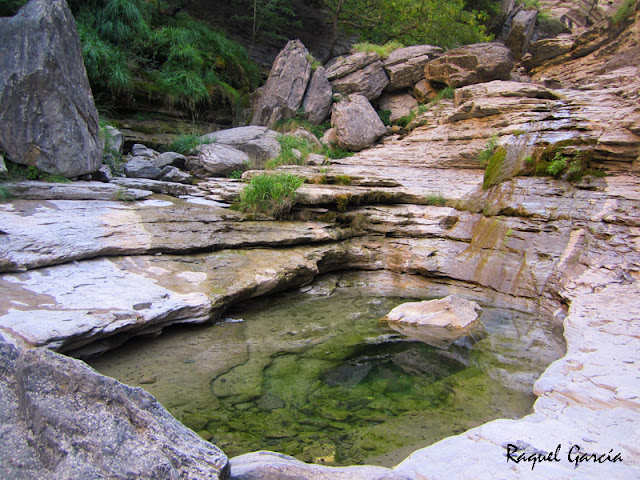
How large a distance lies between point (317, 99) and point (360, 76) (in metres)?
1.74

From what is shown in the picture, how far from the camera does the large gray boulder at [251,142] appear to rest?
897cm

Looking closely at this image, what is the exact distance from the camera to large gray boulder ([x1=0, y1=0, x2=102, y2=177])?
5016 millimetres

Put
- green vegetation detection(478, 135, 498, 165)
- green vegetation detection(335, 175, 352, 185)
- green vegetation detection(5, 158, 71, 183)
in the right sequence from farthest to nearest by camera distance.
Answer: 1. green vegetation detection(478, 135, 498, 165)
2. green vegetation detection(335, 175, 352, 185)
3. green vegetation detection(5, 158, 71, 183)

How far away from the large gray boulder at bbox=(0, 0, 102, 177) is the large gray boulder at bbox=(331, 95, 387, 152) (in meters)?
6.69

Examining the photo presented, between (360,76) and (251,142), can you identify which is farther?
(360,76)

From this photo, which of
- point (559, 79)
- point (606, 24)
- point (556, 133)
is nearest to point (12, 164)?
point (556, 133)

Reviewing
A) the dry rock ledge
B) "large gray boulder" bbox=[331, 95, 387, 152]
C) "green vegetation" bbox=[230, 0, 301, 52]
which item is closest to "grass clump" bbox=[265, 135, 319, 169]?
the dry rock ledge

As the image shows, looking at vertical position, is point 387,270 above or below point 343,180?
below

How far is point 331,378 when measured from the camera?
3523 mm

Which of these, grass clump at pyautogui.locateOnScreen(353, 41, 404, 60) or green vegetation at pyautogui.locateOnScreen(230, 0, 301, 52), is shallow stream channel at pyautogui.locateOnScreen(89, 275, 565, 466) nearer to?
grass clump at pyautogui.locateOnScreen(353, 41, 404, 60)

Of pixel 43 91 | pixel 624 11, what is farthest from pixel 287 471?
pixel 624 11

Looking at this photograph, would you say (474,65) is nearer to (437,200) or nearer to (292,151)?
(292,151)

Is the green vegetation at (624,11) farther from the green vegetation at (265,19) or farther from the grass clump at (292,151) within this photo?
the green vegetation at (265,19)

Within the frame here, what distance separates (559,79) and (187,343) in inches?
538
